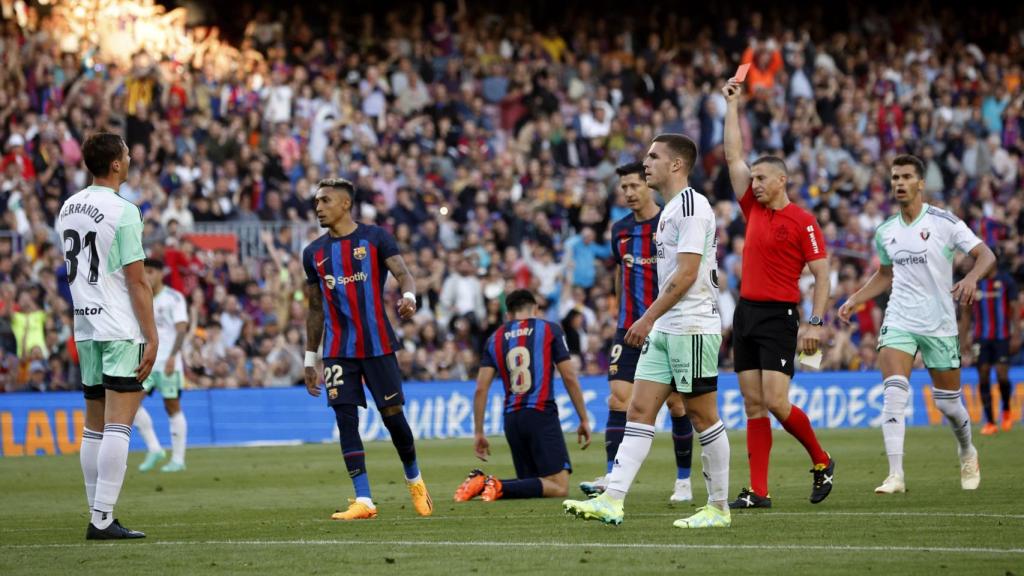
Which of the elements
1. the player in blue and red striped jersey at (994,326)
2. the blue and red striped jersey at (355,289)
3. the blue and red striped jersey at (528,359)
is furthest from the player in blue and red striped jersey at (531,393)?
the player in blue and red striped jersey at (994,326)

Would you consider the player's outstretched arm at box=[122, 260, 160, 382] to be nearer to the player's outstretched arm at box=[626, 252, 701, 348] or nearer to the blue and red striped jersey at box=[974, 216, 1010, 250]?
the player's outstretched arm at box=[626, 252, 701, 348]

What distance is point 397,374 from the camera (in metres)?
11.5

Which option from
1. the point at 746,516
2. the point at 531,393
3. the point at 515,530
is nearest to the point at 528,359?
the point at 531,393

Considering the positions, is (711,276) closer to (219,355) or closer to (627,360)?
(627,360)

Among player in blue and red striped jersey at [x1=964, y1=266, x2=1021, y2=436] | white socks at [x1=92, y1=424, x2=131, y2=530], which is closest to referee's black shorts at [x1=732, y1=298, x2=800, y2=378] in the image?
white socks at [x1=92, y1=424, x2=131, y2=530]

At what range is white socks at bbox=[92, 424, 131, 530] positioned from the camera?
32.1 feet

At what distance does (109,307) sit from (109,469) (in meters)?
1.02

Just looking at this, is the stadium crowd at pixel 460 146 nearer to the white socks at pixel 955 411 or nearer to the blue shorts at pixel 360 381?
the white socks at pixel 955 411

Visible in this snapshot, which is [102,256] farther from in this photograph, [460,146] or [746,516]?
[460,146]

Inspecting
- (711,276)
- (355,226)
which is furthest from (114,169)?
(711,276)

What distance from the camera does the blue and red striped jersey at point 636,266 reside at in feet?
40.7

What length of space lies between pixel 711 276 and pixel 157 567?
3856mm

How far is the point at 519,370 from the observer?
13.5m

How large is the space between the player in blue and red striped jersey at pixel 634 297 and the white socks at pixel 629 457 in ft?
8.28
